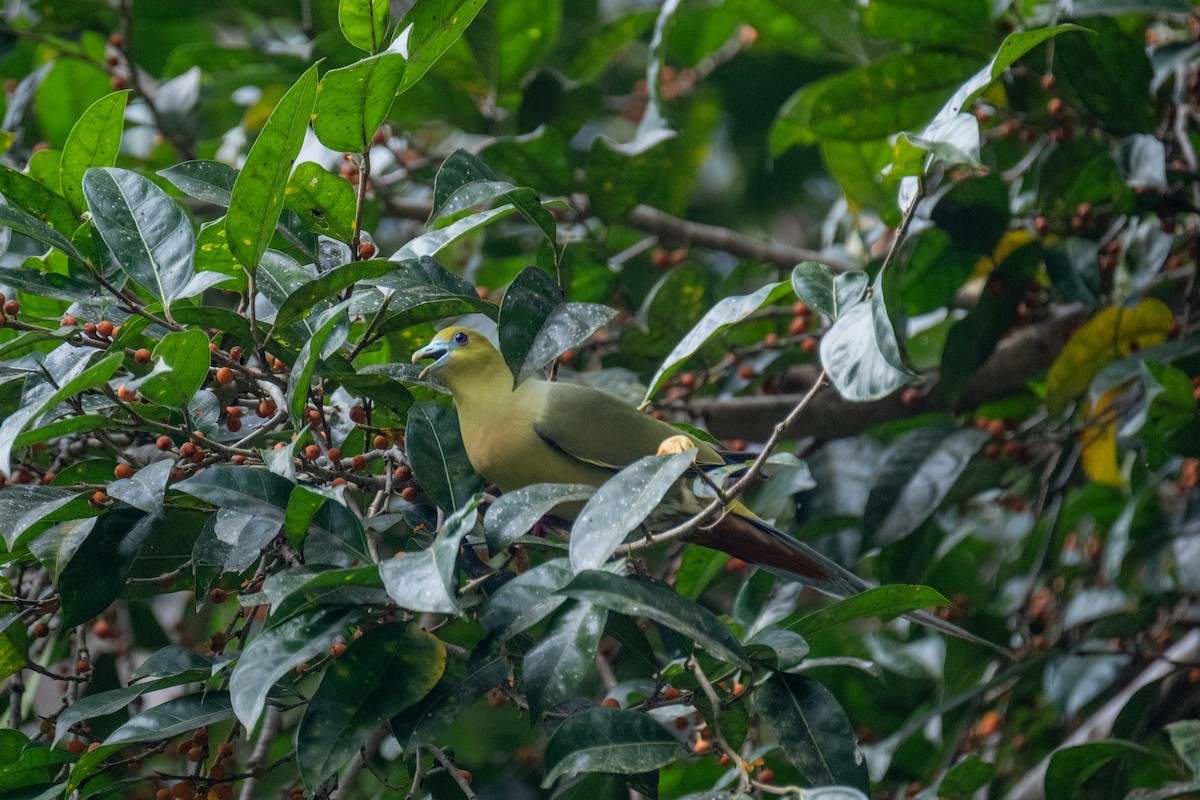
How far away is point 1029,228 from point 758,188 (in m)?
1.94

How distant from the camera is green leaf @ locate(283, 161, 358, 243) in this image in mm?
1717

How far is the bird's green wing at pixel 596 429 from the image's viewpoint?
210 cm

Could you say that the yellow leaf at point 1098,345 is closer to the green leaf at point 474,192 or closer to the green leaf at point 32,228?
the green leaf at point 474,192

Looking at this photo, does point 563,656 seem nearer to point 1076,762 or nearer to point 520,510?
point 520,510

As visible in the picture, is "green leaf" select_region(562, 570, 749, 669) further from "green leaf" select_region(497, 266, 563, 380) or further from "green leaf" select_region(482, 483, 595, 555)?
"green leaf" select_region(497, 266, 563, 380)

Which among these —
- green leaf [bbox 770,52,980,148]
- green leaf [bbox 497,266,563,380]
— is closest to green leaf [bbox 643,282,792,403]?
green leaf [bbox 497,266,563,380]

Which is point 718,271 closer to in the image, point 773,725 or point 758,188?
point 758,188

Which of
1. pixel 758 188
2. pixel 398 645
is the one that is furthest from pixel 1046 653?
pixel 758 188

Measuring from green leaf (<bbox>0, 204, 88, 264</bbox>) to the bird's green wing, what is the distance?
0.86 metres

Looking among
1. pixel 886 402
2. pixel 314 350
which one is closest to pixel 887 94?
pixel 886 402

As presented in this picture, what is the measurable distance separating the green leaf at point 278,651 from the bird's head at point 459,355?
0.77 meters

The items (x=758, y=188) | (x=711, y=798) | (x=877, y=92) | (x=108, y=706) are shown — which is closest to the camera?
(x=711, y=798)

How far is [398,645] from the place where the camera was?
56.9 inches

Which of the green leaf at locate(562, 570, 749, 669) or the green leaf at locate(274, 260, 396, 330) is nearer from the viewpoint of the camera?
the green leaf at locate(562, 570, 749, 669)
